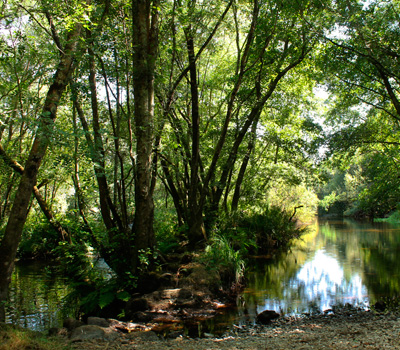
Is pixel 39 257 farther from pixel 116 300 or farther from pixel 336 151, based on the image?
pixel 336 151

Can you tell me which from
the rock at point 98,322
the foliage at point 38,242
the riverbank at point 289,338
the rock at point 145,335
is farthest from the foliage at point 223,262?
the foliage at point 38,242

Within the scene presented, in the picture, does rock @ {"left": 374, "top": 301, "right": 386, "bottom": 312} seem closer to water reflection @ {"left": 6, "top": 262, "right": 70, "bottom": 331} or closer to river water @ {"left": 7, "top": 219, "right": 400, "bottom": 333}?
river water @ {"left": 7, "top": 219, "right": 400, "bottom": 333}

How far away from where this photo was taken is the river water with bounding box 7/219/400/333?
24.5ft

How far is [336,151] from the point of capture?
1315 centimetres

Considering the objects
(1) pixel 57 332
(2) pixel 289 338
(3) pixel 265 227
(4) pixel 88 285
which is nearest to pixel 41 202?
(4) pixel 88 285

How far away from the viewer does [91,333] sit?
205 inches

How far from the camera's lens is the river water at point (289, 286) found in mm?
7453

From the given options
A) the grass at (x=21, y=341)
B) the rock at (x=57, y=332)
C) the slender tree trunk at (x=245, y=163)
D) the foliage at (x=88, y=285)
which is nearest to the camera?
the grass at (x=21, y=341)

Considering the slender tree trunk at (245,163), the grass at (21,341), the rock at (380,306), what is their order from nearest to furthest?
the grass at (21,341) < the rock at (380,306) < the slender tree trunk at (245,163)

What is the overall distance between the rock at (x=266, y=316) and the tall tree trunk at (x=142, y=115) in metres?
2.83

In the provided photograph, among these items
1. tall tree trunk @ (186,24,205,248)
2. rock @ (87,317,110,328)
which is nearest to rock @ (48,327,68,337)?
rock @ (87,317,110,328)

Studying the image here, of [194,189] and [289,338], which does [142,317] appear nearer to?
[289,338]

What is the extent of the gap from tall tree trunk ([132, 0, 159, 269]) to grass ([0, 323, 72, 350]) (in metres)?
3.23

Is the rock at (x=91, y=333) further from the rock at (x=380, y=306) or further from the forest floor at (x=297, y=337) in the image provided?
the rock at (x=380, y=306)
